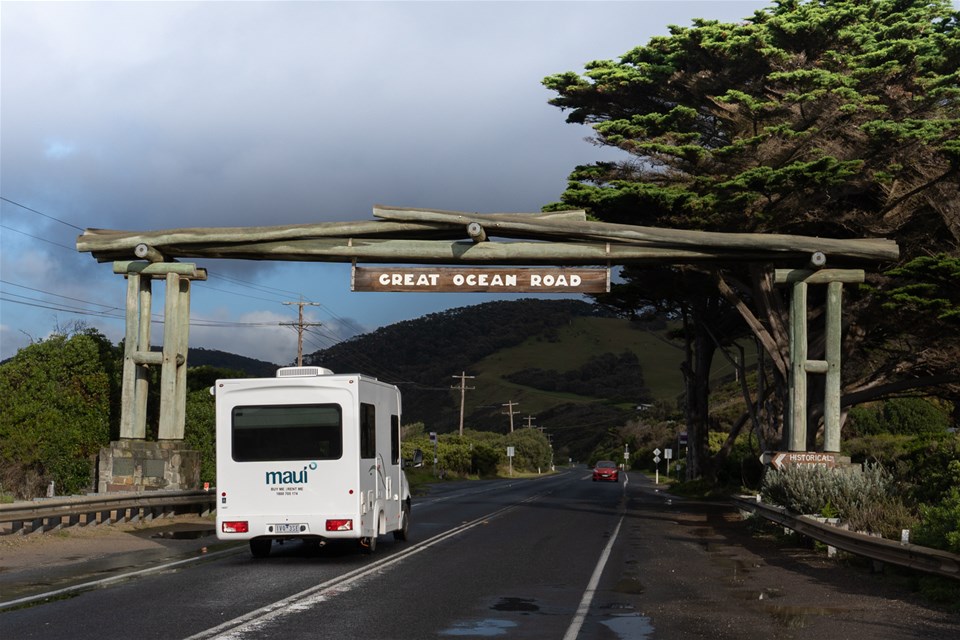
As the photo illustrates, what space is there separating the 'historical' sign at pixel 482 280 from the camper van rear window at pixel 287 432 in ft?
19.5

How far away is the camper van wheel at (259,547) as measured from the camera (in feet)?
59.9

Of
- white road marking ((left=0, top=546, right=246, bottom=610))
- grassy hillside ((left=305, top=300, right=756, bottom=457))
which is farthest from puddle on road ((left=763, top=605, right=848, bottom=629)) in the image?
grassy hillside ((left=305, top=300, right=756, bottom=457))

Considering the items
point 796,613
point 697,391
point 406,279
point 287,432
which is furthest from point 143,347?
point 697,391

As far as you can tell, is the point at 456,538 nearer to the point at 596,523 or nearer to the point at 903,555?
the point at 596,523

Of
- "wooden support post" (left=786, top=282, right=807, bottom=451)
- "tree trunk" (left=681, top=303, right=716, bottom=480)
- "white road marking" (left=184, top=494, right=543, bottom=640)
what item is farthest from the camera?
"tree trunk" (left=681, top=303, right=716, bottom=480)

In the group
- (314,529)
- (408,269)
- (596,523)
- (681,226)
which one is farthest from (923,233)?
(314,529)

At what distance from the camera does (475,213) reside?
2366 centimetres

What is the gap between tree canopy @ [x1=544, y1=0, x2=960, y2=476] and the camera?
26.8m

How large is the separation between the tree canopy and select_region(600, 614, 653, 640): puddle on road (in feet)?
54.3

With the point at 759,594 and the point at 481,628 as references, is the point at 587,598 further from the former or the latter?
the point at 481,628

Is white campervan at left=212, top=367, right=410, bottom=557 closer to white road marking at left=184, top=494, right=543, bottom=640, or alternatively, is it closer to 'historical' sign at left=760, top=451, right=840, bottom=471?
white road marking at left=184, top=494, right=543, bottom=640

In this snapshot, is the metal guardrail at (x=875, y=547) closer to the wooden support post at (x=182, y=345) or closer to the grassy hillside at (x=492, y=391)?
the wooden support post at (x=182, y=345)

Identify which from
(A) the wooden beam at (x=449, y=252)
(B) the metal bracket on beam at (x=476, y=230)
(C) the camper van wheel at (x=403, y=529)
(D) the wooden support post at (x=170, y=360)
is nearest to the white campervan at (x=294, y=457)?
(C) the camper van wheel at (x=403, y=529)

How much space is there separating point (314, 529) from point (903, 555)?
8.66m
